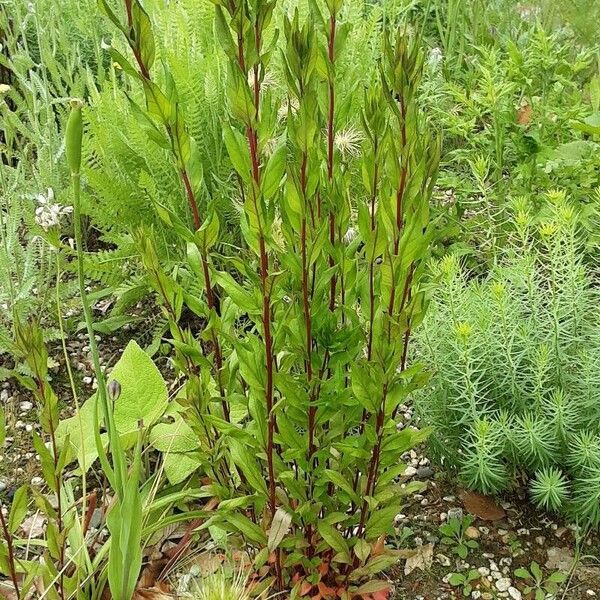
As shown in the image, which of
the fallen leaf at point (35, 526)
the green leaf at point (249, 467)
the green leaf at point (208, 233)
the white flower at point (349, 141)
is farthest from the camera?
the white flower at point (349, 141)

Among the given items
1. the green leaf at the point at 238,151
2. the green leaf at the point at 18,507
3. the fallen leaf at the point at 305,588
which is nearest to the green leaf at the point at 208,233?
the green leaf at the point at 238,151

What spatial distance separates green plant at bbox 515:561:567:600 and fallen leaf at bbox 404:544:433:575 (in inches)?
7.5

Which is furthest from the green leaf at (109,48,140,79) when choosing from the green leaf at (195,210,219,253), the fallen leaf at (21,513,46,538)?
the fallen leaf at (21,513,46,538)

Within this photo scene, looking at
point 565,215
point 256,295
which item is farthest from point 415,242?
point 565,215

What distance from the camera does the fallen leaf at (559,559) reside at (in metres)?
1.89

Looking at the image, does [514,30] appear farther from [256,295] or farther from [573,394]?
[256,295]

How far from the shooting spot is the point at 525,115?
3.23m

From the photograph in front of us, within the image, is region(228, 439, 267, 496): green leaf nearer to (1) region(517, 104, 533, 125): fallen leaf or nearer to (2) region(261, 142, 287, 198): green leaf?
(2) region(261, 142, 287, 198): green leaf

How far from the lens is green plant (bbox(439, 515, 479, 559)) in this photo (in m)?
1.94

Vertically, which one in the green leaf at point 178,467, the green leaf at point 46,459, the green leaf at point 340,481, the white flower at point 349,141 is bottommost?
the green leaf at point 178,467

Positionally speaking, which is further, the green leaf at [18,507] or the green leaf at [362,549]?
the green leaf at [362,549]

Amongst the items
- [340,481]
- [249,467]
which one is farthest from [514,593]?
[249,467]

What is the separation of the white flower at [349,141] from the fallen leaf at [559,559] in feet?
4.05

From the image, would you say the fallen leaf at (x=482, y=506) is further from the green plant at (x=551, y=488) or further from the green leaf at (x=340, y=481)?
the green leaf at (x=340, y=481)
